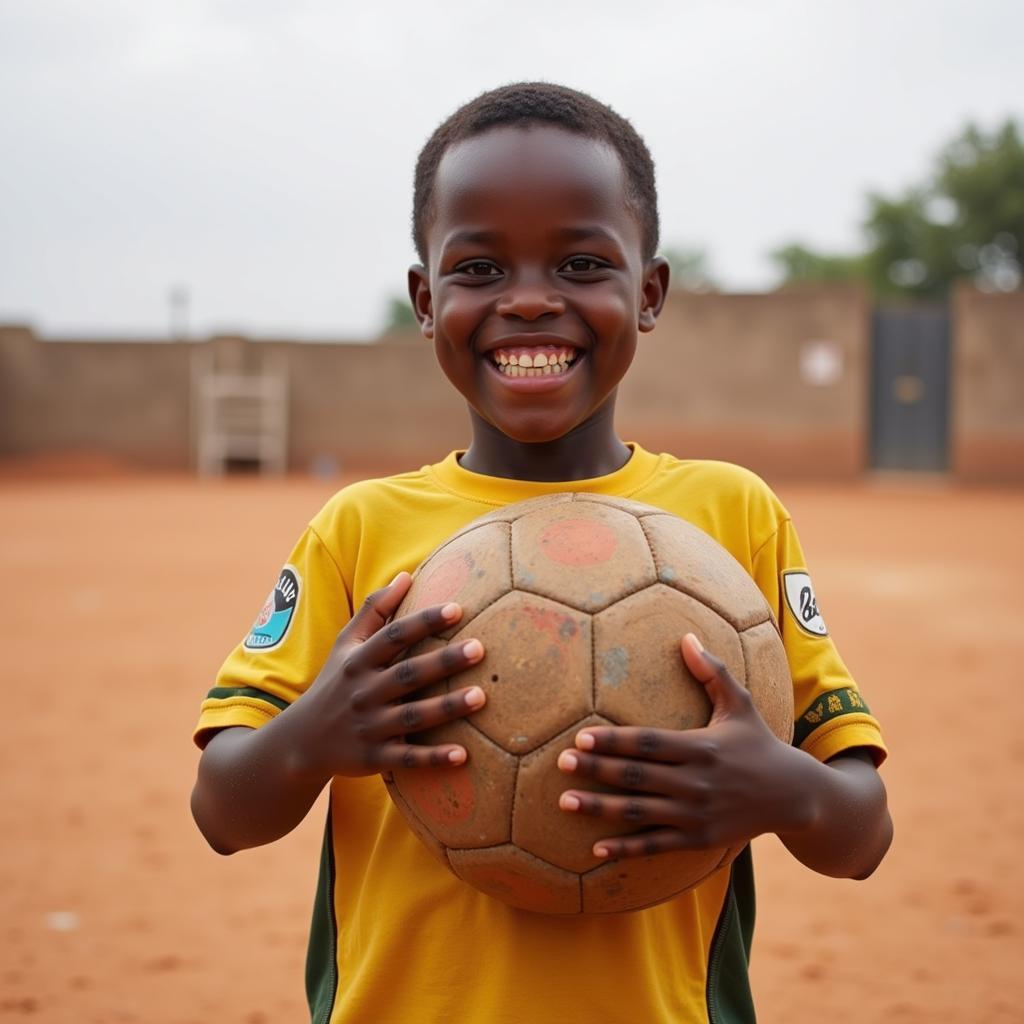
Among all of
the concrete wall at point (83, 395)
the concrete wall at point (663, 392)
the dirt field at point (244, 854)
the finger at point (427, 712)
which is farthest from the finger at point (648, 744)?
the concrete wall at point (83, 395)

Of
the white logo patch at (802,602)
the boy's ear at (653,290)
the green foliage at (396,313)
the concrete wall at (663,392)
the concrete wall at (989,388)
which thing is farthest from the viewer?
the green foliage at (396,313)

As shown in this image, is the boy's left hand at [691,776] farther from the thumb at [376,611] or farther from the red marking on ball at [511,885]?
the thumb at [376,611]

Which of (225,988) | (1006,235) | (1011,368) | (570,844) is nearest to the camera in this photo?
(570,844)

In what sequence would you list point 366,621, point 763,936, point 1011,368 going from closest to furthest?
point 366,621, point 763,936, point 1011,368

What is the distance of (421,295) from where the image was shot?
7.00 ft

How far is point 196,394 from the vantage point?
24.7 meters

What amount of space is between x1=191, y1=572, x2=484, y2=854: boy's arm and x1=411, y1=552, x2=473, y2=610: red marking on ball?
0.13ft

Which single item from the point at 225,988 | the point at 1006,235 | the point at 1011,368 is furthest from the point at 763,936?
the point at 1006,235

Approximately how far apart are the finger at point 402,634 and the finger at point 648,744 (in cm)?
24

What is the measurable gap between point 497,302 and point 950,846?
344cm

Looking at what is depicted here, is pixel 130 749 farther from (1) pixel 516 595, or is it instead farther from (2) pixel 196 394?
(2) pixel 196 394

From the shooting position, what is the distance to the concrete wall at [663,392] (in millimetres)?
21984

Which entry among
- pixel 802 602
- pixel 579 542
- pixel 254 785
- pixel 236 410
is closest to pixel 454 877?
pixel 254 785

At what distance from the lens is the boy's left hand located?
4.64 ft
